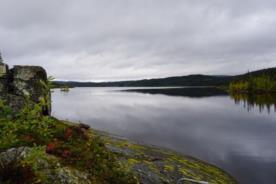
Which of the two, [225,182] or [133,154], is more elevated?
[133,154]

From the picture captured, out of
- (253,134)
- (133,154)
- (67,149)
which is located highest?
(67,149)

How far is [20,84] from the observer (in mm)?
12289

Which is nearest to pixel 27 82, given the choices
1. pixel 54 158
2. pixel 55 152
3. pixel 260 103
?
pixel 55 152

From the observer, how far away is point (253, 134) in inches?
1678

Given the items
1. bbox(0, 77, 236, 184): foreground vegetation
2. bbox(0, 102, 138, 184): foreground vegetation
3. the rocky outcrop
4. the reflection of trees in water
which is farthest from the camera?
the reflection of trees in water

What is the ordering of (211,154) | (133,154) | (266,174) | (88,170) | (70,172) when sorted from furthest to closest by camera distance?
(211,154), (266,174), (133,154), (88,170), (70,172)

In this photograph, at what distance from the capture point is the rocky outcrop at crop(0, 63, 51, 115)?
38.2ft

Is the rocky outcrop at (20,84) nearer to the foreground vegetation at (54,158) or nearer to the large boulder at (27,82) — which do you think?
the large boulder at (27,82)

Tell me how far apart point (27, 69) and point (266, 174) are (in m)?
20.3

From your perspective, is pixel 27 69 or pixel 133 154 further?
pixel 133 154

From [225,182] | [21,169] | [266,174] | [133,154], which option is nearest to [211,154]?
[266,174]

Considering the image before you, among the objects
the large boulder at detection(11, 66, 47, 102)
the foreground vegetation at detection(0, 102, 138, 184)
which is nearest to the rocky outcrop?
the large boulder at detection(11, 66, 47, 102)

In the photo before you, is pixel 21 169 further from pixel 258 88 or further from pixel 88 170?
pixel 258 88

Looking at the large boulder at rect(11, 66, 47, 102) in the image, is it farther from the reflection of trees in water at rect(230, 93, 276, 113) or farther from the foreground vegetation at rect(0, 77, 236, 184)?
the reflection of trees in water at rect(230, 93, 276, 113)
